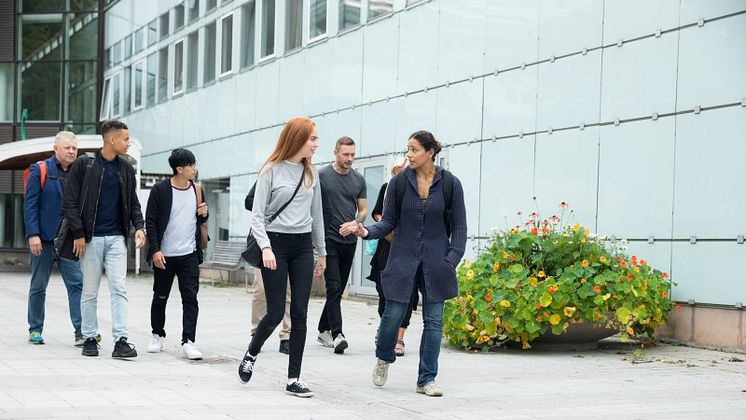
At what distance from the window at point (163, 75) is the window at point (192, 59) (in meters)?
2.12

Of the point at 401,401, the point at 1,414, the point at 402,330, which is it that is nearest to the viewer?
the point at 1,414

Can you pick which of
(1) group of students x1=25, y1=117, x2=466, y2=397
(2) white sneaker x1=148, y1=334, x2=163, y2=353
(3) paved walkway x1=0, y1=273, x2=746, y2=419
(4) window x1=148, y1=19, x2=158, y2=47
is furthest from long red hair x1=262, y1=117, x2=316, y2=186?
(4) window x1=148, y1=19, x2=158, y2=47

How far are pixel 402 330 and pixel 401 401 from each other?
2830 mm

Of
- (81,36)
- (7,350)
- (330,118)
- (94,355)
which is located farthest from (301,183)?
(81,36)

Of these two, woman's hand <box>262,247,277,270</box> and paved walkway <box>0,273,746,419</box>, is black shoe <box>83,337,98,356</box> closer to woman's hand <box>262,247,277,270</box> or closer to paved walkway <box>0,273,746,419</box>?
paved walkway <box>0,273,746,419</box>

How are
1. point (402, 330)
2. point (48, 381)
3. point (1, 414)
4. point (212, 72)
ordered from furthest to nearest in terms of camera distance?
point (212, 72) < point (402, 330) < point (48, 381) < point (1, 414)

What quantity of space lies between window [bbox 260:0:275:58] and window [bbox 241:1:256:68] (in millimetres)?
786

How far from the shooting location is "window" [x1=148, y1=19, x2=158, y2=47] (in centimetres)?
3222

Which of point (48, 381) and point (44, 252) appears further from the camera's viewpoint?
point (44, 252)

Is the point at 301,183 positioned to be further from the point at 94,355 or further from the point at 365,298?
the point at 365,298

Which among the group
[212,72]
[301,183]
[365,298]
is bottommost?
[365,298]

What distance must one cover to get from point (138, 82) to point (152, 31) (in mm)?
2215

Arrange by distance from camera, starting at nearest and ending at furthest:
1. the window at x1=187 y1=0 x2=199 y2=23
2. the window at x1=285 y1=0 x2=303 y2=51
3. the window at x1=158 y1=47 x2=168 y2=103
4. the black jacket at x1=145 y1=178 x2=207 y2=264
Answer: the black jacket at x1=145 y1=178 x2=207 y2=264, the window at x1=285 y1=0 x2=303 y2=51, the window at x1=187 y1=0 x2=199 y2=23, the window at x1=158 y1=47 x2=168 y2=103

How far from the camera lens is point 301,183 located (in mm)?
7848
